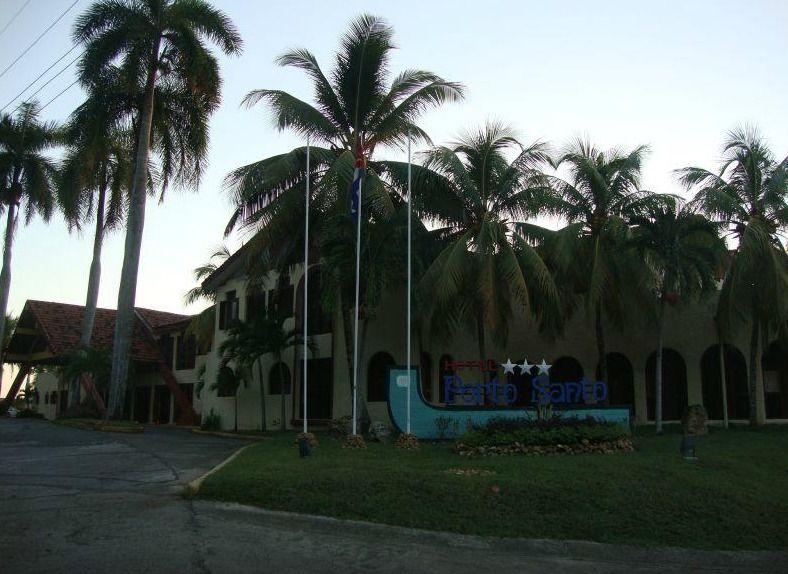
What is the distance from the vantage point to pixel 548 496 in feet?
34.2

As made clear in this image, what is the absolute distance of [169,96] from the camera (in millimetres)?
28562

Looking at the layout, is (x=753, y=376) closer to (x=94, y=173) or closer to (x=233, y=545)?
(x=233, y=545)

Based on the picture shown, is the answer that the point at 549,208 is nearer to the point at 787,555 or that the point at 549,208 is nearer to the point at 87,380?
the point at 787,555

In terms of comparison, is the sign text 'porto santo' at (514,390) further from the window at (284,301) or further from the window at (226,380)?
the window at (226,380)

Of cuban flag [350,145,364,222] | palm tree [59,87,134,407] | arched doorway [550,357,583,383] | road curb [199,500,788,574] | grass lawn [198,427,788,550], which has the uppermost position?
palm tree [59,87,134,407]

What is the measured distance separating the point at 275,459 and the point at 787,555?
A: 8.73 meters

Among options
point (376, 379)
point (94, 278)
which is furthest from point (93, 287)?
point (376, 379)

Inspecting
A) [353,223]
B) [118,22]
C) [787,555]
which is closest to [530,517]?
[787,555]

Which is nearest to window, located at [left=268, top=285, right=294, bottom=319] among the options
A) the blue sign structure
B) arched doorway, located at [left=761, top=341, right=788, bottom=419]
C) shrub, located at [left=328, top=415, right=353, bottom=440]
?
shrub, located at [left=328, top=415, right=353, bottom=440]

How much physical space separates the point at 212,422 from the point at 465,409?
14211mm

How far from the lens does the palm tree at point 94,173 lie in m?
26.7

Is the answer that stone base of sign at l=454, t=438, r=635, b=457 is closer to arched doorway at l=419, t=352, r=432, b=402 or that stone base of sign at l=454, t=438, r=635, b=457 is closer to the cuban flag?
the cuban flag

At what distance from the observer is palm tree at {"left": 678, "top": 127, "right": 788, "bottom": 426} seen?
65.5 feet

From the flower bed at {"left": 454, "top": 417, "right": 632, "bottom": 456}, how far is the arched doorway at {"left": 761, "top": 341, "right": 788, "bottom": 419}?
10221mm
